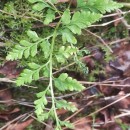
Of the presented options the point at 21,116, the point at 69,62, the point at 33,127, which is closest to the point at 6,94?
the point at 21,116

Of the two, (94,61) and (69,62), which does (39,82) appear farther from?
(94,61)

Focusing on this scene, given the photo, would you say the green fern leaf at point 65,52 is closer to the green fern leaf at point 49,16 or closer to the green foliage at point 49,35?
the green foliage at point 49,35

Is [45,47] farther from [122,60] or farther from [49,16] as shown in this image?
[122,60]

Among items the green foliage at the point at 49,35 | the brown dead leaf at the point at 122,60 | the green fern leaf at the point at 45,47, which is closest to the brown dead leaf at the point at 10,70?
the green foliage at the point at 49,35

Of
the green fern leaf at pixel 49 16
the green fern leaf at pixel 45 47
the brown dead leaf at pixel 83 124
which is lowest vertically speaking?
the brown dead leaf at pixel 83 124

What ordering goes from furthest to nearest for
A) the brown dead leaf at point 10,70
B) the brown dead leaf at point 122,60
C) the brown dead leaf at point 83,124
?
1. the brown dead leaf at point 122,60
2. the brown dead leaf at point 83,124
3. the brown dead leaf at point 10,70

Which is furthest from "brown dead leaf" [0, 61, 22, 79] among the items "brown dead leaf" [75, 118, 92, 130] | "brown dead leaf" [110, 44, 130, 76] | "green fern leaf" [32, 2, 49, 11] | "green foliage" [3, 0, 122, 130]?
"brown dead leaf" [110, 44, 130, 76]
